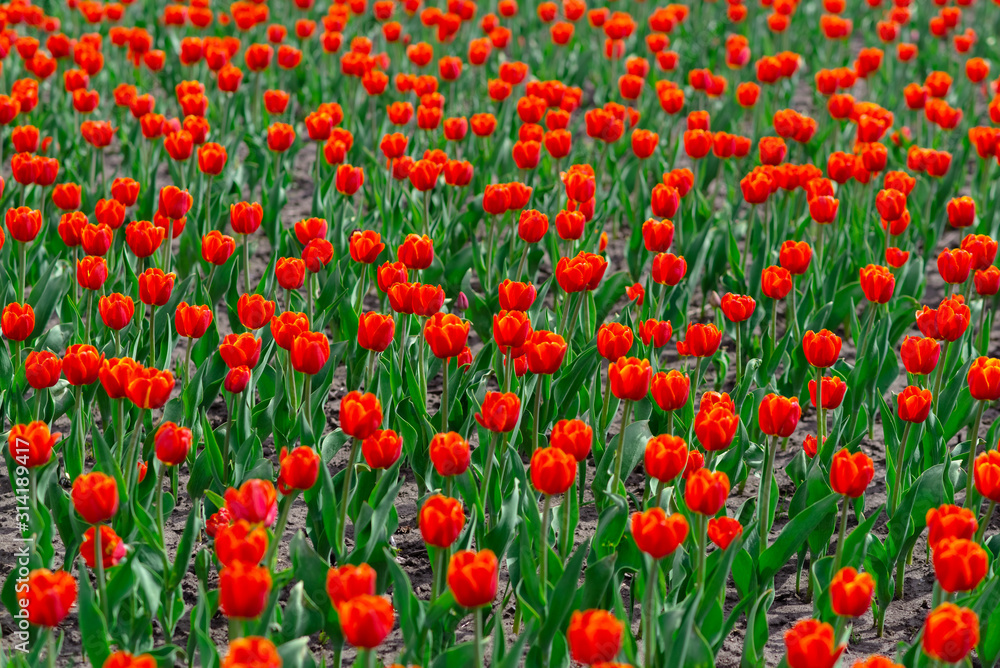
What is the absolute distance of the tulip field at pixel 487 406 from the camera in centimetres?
243

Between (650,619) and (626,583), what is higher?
(650,619)

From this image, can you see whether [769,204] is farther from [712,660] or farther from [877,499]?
[712,660]

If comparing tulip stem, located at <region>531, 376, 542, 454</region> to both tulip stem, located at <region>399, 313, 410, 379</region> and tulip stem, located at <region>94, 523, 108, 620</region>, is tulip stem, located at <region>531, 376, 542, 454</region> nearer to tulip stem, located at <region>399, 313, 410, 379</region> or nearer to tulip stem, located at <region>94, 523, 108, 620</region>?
tulip stem, located at <region>399, 313, 410, 379</region>

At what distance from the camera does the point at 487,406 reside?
274 cm

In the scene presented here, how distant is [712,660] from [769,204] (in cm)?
323

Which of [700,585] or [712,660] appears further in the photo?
[700,585]

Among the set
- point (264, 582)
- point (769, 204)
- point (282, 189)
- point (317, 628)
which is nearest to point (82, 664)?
point (317, 628)

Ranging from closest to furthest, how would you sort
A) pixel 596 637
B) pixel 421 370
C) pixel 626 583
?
1. pixel 596 637
2. pixel 626 583
3. pixel 421 370

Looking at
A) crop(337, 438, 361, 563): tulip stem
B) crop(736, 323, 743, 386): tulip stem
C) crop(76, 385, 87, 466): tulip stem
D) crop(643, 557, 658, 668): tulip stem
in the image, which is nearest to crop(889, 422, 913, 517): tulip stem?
crop(736, 323, 743, 386): tulip stem

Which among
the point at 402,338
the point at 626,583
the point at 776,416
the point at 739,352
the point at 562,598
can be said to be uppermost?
the point at 776,416

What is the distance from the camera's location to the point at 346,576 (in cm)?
202

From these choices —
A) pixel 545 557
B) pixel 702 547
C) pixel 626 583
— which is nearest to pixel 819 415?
pixel 626 583

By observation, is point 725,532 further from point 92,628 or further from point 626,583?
point 92,628
